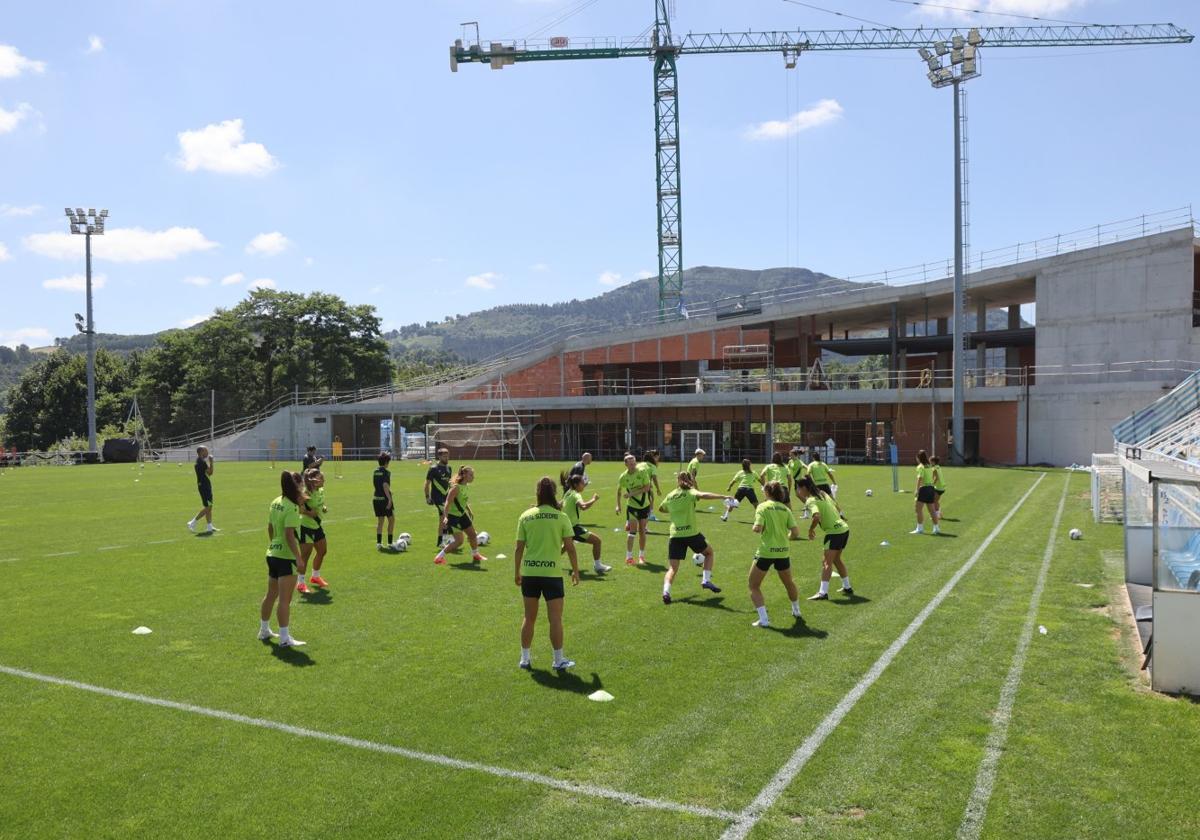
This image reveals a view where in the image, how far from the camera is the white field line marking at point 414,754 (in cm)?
575

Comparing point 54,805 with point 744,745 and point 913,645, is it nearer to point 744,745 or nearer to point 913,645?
point 744,745

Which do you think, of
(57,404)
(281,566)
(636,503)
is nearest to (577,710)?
(281,566)

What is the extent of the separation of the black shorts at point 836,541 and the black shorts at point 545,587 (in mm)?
4963

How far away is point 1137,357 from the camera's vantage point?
153ft

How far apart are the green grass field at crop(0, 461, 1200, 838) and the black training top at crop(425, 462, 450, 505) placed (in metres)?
2.36

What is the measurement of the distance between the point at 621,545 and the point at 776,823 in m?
11.9

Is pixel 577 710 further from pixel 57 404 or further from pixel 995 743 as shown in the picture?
pixel 57 404

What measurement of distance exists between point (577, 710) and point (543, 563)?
1.52 m

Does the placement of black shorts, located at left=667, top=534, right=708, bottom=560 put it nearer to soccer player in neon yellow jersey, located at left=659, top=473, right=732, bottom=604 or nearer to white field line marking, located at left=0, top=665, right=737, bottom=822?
soccer player in neon yellow jersey, located at left=659, top=473, right=732, bottom=604

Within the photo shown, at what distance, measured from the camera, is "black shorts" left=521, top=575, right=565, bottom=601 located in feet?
27.8

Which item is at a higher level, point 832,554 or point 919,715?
point 832,554

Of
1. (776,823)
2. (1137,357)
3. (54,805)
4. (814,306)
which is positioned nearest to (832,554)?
(776,823)

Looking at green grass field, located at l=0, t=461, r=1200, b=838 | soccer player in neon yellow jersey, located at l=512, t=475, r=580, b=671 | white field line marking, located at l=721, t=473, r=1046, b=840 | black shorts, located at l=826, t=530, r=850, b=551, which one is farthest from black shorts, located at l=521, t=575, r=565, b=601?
black shorts, located at l=826, t=530, r=850, b=551

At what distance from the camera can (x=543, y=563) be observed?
334 inches
